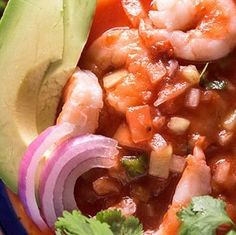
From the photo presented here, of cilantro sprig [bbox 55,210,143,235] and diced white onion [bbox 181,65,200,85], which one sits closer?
A: cilantro sprig [bbox 55,210,143,235]

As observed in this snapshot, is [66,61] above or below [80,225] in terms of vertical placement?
above

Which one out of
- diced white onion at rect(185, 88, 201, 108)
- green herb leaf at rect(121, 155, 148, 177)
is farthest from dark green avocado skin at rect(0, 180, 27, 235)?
diced white onion at rect(185, 88, 201, 108)

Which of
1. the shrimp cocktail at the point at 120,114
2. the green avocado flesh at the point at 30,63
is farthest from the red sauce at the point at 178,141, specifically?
the green avocado flesh at the point at 30,63

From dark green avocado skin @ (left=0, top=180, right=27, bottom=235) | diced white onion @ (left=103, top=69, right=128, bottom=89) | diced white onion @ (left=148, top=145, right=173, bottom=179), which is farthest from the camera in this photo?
dark green avocado skin @ (left=0, top=180, right=27, bottom=235)

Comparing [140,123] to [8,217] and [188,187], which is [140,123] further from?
[8,217]

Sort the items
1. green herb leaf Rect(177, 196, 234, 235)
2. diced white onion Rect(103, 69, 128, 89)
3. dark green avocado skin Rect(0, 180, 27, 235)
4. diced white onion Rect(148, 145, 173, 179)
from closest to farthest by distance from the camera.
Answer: green herb leaf Rect(177, 196, 234, 235), diced white onion Rect(148, 145, 173, 179), diced white onion Rect(103, 69, 128, 89), dark green avocado skin Rect(0, 180, 27, 235)

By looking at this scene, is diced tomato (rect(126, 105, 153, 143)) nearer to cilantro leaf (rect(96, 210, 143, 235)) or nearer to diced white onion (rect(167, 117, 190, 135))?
diced white onion (rect(167, 117, 190, 135))

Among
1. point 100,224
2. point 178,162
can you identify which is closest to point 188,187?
point 178,162
